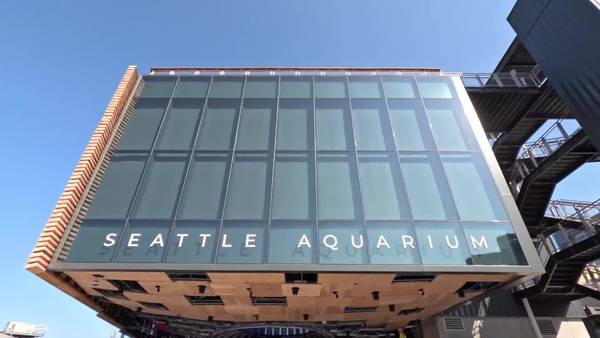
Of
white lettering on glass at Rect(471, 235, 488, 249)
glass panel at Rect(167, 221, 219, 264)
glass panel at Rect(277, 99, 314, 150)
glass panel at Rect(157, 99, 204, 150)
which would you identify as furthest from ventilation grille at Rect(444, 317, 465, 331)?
glass panel at Rect(157, 99, 204, 150)

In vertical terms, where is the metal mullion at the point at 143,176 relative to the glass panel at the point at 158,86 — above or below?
below

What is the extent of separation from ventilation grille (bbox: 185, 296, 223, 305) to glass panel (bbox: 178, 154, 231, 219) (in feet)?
13.8

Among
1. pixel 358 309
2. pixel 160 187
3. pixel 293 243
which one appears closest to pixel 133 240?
pixel 160 187

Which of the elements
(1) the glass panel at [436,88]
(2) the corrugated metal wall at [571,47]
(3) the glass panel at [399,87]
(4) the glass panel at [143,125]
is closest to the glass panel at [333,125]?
(3) the glass panel at [399,87]

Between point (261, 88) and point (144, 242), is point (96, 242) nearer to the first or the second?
point (144, 242)

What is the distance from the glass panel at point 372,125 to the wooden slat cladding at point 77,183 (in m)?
11.9

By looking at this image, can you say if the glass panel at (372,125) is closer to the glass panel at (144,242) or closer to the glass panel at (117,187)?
the glass panel at (144,242)

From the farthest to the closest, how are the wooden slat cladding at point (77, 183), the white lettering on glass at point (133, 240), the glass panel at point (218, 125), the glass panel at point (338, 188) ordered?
the glass panel at point (218, 125)
the glass panel at point (338, 188)
the white lettering on glass at point (133, 240)
the wooden slat cladding at point (77, 183)

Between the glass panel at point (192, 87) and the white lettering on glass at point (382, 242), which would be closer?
the white lettering on glass at point (382, 242)

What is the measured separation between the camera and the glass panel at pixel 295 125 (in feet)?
48.0

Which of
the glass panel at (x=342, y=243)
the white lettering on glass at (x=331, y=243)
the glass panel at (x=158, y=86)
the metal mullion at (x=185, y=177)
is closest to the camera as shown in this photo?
the glass panel at (x=342, y=243)

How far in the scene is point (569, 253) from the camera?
1603cm

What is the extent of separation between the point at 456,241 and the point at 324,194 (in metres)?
5.31

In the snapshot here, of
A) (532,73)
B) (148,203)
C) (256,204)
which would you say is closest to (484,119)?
(532,73)
